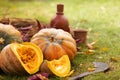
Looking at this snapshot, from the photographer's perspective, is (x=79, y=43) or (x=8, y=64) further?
(x=79, y=43)

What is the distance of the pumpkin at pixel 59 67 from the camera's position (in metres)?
4.57

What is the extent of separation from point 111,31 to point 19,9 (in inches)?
164

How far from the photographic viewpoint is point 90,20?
9148 mm

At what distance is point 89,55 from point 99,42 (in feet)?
3.30

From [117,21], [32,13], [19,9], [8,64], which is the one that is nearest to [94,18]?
[117,21]

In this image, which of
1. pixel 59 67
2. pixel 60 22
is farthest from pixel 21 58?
pixel 60 22

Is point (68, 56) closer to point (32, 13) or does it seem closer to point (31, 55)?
point (31, 55)

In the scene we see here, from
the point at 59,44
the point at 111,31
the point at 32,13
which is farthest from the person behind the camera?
the point at 32,13

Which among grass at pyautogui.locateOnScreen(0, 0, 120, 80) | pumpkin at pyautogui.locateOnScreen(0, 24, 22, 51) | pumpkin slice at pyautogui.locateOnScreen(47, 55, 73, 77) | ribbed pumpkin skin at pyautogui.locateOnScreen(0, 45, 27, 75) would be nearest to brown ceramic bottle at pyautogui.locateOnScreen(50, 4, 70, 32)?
grass at pyautogui.locateOnScreen(0, 0, 120, 80)

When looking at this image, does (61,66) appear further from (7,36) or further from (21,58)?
(7,36)

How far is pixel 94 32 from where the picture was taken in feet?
25.1

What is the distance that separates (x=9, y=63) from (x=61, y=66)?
0.60 m

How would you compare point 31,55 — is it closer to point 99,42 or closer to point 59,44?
point 59,44

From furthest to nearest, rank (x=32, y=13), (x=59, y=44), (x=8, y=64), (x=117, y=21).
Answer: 1. (x=32, y=13)
2. (x=117, y=21)
3. (x=59, y=44)
4. (x=8, y=64)
